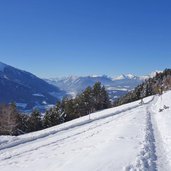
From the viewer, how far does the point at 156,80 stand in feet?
640

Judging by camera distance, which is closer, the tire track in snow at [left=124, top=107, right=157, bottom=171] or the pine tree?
the tire track in snow at [left=124, top=107, right=157, bottom=171]

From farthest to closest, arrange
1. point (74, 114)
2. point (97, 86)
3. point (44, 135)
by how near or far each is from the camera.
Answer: point (97, 86) → point (74, 114) → point (44, 135)

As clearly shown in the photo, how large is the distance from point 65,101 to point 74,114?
4.85 metres

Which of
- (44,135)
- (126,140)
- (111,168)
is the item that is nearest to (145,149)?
(126,140)

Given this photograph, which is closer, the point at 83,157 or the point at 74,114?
the point at 83,157

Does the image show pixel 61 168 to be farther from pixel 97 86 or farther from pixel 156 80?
pixel 156 80

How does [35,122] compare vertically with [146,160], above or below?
below

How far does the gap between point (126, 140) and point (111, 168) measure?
9.21 meters

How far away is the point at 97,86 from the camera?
118 metres

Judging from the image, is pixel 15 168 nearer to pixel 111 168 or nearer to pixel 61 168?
pixel 61 168

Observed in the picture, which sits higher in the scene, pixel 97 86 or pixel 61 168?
pixel 97 86

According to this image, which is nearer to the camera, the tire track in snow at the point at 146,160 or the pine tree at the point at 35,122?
the tire track in snow at the point at 146,160

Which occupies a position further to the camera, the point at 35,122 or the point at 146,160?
the point at 35,122

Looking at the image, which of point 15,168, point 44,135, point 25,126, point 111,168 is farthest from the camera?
point 25,126
